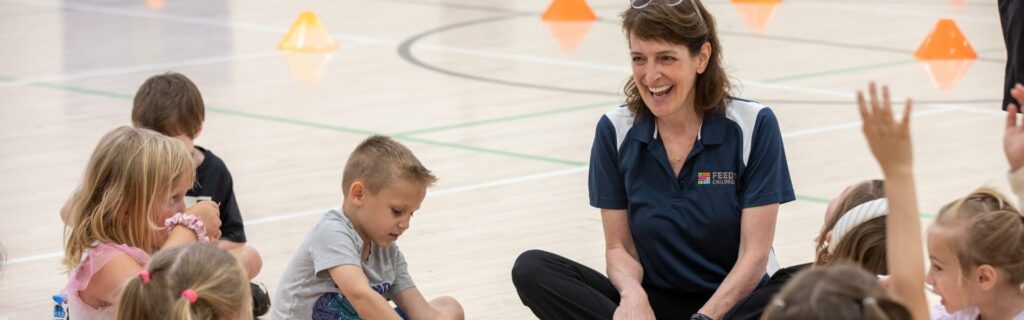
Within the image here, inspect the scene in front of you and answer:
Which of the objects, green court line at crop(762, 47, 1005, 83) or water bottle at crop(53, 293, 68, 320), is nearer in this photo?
water bottle at crop(53, 293, 68, 320)

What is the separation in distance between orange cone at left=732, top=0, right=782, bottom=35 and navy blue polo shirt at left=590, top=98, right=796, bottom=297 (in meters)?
7.46

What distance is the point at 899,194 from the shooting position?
8.61 feet

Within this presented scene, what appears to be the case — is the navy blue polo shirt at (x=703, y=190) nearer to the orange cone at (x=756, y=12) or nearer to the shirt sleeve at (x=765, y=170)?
the shirt sleeve at (x=765, y=170)

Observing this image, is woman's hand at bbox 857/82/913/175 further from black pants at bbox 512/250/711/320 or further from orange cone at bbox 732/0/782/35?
orange cone at bbox 732/0/782/35

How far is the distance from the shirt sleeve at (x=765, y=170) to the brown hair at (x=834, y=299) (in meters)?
1.43

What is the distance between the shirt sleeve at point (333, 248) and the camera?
11.9 ft

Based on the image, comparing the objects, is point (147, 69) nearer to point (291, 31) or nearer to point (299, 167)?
point (291, 31)

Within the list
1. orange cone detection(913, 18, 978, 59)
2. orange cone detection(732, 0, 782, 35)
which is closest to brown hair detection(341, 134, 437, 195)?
orange cone detection(913, 18, 978, 59)

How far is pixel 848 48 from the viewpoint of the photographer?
10.2 m

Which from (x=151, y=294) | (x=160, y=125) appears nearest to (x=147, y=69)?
(x=160, y=125)

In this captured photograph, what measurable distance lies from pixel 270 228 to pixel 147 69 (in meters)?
4.14

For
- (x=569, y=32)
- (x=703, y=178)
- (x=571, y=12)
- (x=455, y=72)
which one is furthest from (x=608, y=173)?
(x=571, y=12)

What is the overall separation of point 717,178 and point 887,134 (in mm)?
1174

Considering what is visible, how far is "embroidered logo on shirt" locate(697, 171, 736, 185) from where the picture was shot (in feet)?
12.2
